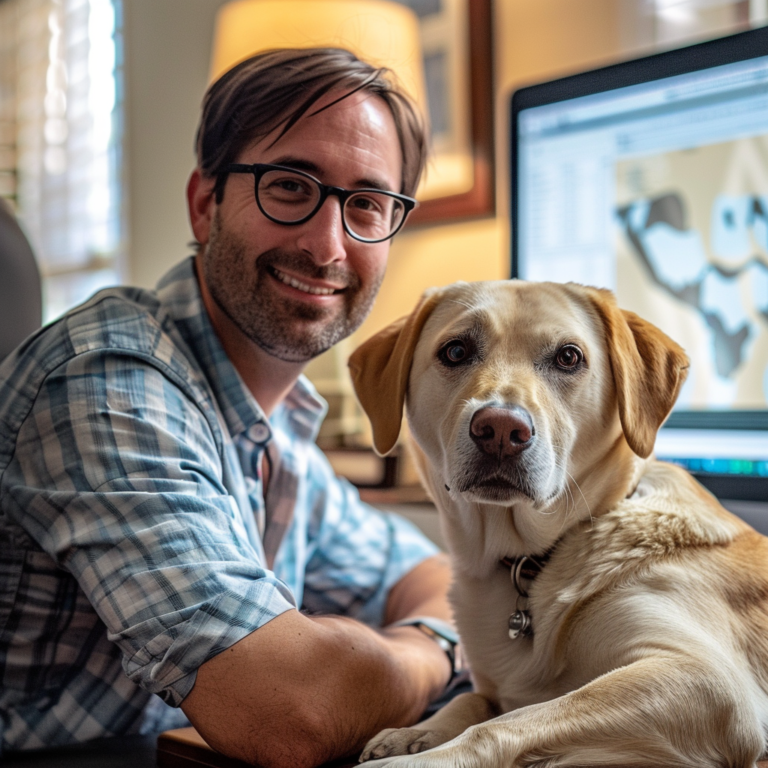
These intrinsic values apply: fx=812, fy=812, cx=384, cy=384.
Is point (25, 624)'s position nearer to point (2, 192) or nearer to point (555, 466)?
point (555, 466)

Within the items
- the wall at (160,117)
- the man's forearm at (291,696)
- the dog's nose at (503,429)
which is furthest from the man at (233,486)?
Result: the wall at (160,117)

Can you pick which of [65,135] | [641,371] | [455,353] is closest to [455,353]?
[455,353]

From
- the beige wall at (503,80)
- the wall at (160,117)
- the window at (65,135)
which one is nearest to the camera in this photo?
the beige wall at (503,80)

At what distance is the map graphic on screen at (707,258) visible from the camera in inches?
49.5

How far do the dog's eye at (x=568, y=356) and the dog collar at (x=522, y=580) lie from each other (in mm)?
218

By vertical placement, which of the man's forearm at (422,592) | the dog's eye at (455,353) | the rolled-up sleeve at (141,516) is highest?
the dog's eye at (455,353)

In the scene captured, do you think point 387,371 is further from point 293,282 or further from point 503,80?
point 503,80

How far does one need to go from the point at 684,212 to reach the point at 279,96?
0.68 meters

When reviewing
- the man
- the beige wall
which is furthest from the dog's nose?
the beige wall

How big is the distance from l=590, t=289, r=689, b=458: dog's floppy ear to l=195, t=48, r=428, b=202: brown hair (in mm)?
534

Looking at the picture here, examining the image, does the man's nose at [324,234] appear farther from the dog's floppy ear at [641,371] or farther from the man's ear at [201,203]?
the dog's floppy ear at [641,371]

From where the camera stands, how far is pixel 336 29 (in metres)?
2.00

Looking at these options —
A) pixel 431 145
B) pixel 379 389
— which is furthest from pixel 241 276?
pixel 431 145

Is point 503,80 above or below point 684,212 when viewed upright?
above
